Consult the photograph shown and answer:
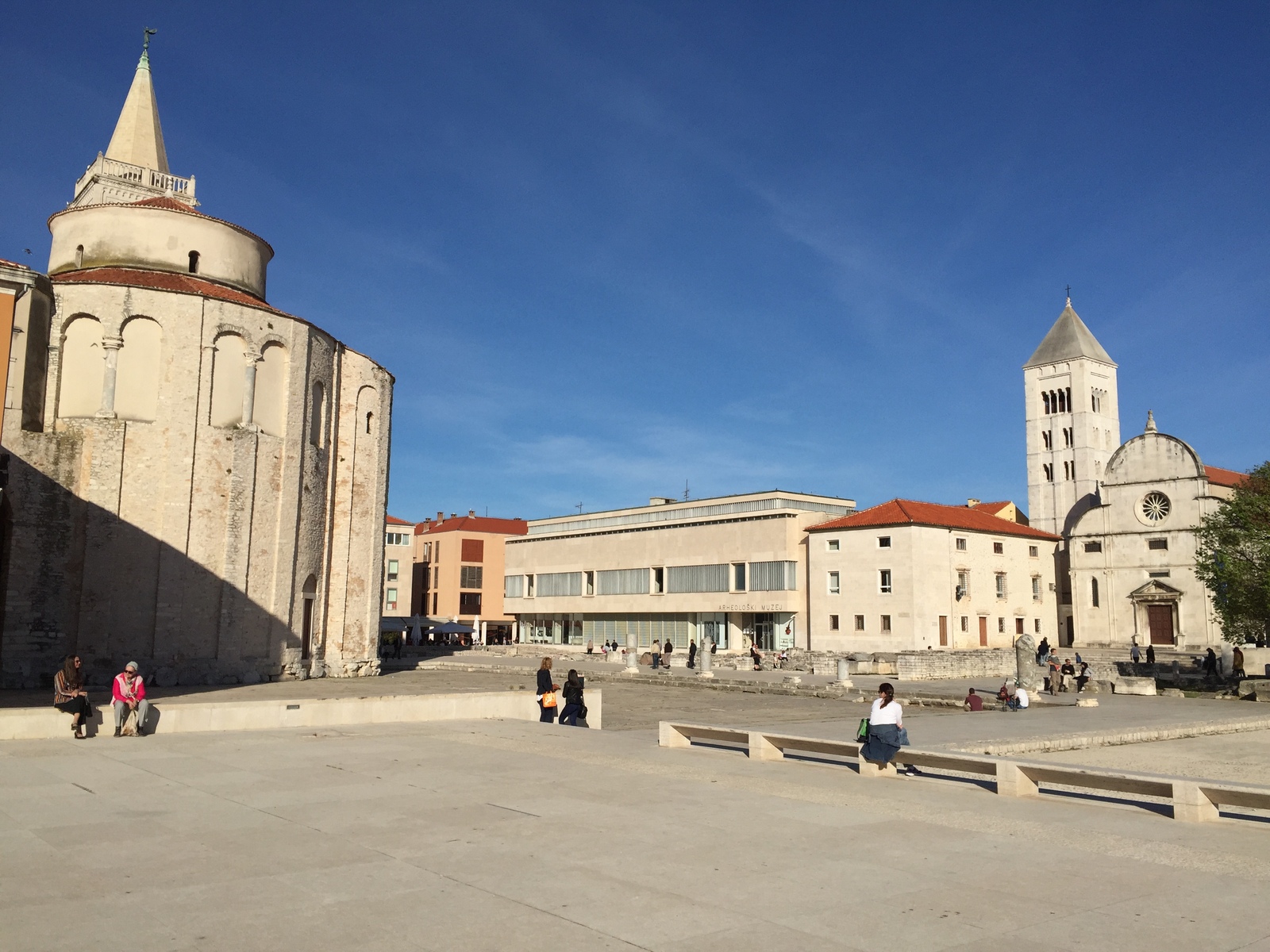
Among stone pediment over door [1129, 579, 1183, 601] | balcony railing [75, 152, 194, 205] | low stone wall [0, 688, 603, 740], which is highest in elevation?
balcony railing [75, 152, 194, 205]

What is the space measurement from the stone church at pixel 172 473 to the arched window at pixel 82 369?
0.06 meters

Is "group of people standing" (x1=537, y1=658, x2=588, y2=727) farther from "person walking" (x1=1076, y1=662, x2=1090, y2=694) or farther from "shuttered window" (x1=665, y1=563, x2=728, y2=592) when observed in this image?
"shuttered window" (x1=665, y1=563, x2=728, y2=592)

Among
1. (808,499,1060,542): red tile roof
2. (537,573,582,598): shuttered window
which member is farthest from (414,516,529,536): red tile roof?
(808,499,1060,542): red tile roof

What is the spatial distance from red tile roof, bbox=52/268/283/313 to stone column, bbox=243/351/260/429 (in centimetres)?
208

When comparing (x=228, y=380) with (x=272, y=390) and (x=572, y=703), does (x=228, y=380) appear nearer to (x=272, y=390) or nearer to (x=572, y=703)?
(x=272, y=390)

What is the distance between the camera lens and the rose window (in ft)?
215

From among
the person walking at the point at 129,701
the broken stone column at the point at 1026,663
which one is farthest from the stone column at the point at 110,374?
the broken stone column at the point at 1026,663

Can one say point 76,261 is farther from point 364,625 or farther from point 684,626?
point 684,626

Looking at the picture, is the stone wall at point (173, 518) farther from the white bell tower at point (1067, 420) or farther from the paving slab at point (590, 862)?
the white bell tower at point (1067, 420)

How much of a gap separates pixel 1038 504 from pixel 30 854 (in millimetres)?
90175

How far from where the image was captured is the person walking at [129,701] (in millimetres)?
15789

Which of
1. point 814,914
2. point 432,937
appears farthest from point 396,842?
point 814,914

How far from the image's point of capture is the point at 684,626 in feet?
214

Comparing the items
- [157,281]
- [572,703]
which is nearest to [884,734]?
[572,703]
